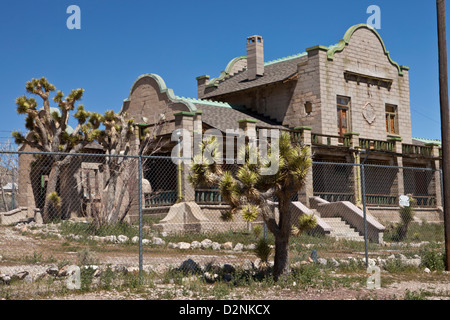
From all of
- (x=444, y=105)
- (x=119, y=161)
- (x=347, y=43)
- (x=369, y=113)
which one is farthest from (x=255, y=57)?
(x=444, y=105)

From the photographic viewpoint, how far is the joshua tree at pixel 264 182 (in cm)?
1056

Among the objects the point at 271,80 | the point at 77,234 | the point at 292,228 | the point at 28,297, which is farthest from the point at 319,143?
the point at 28,297

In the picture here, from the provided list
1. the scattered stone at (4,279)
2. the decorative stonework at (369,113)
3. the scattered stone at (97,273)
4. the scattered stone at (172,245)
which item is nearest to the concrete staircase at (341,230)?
the scattered stone at (172,245)

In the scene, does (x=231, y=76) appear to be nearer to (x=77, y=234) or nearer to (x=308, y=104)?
(x=308, y=104)

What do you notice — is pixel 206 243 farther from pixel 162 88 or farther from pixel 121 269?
pixel 162 88

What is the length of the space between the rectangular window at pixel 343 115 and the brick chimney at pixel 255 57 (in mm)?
5167

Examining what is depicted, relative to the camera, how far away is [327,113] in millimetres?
29203

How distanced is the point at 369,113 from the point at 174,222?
15.1 metres

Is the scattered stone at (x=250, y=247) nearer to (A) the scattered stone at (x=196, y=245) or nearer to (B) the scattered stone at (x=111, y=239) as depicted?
(A) the scattered stone at (x=196, y=245)

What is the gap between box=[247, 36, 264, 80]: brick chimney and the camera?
32469 millimetres

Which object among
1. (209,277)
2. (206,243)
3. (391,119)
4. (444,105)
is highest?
(391,119)

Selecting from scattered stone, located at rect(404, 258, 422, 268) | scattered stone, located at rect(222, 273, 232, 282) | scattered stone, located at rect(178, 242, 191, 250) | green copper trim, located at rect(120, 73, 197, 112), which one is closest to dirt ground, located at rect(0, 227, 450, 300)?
scattered stone, located at rect(404, 258, 422, 268)

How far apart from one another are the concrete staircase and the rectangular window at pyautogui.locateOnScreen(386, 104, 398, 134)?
11.3 m

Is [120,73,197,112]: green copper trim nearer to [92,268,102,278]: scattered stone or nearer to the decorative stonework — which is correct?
the decorative stonework
